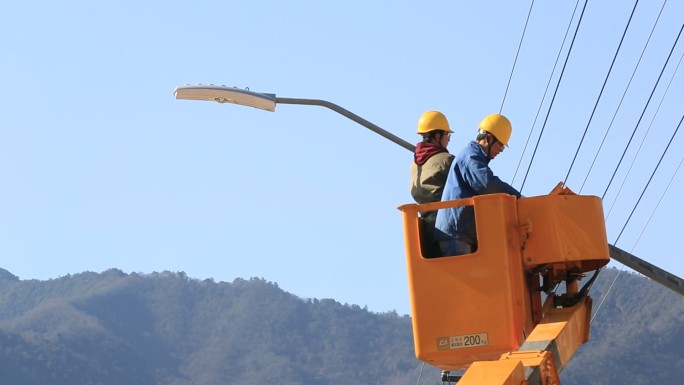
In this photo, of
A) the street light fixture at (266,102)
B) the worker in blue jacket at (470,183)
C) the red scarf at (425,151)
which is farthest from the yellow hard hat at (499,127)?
the street light fixture at (266,102)

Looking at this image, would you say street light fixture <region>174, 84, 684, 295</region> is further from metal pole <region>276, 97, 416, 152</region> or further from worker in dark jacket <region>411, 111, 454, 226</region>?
worker in dark jacket <region>411, 111, 454, 226</region>

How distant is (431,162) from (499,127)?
2.22 ft

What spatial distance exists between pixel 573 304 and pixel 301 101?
6.56m

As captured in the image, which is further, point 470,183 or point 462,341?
point 470,183

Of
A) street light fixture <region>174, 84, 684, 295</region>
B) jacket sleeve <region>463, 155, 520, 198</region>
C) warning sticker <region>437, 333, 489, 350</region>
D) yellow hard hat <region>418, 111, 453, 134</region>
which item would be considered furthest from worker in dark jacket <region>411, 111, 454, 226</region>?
street light fixture <region>174, 84, 684, 295</region>

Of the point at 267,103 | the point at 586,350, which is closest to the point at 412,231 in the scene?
the point at 267,103

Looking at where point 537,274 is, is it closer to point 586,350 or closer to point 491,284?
point 491,284

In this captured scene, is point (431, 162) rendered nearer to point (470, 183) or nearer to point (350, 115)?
point (470, 183)

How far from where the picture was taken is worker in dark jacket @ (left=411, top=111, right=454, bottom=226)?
1161cm

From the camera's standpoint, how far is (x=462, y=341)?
10328mm

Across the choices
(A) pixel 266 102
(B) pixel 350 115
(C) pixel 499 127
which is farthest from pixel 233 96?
(C) pixel 499 127

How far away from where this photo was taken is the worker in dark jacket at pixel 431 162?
1160 centimetres

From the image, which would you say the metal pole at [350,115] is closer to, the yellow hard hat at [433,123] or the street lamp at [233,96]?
the street lamp at [233,96]

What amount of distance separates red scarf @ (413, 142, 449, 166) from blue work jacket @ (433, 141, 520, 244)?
75 centimetres
